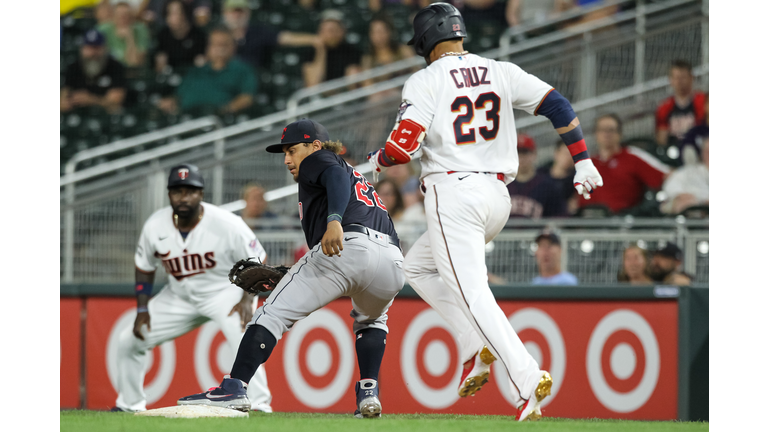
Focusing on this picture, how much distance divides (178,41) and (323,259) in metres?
8.28

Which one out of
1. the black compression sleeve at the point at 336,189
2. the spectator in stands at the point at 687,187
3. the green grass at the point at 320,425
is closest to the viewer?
the green grass at the point at 320,425

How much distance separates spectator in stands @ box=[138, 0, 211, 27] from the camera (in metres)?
11.6

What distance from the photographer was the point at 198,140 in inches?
347

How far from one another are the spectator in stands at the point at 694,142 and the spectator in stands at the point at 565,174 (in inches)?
39.2

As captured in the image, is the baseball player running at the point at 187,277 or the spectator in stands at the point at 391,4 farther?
the spectator in stands at the point at 391,4

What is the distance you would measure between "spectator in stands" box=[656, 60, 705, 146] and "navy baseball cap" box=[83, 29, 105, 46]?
7137mm

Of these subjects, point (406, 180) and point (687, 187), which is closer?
point (687, 187)

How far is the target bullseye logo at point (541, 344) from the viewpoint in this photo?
6059 mm

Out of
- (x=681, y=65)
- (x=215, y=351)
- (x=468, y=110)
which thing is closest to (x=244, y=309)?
(x=215, y=351)

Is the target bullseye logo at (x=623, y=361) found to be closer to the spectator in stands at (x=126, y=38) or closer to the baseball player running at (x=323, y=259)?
the baseball player running at (x=323, y=259)

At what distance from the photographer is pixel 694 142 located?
7.92m

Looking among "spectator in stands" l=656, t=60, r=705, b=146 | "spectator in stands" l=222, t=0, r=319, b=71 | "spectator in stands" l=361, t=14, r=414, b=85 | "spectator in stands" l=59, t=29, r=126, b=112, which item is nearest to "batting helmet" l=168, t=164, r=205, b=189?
"spectator in stands" l=656, t=60, r=705, b=146

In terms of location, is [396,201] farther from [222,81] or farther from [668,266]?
[222,81]

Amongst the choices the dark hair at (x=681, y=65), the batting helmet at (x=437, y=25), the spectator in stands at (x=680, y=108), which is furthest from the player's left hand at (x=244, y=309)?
the dark hair at (x=681, y=65)
